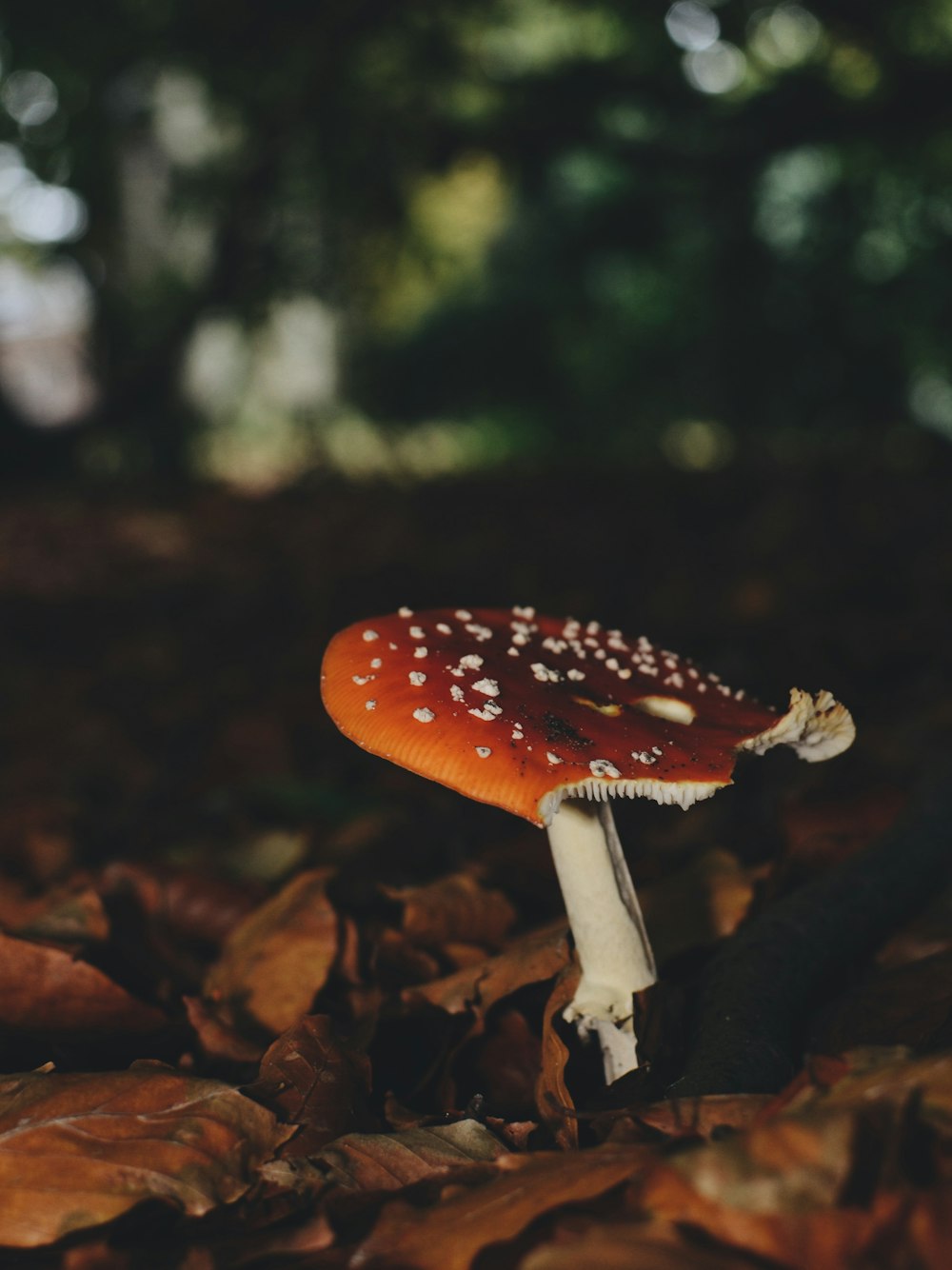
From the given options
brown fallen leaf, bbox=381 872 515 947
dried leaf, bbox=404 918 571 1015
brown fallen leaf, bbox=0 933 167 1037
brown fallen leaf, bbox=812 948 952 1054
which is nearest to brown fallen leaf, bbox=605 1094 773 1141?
brown fallen leaf, bbox=812 948 952 1054

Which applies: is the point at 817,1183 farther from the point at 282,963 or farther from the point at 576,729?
the point at 282,963

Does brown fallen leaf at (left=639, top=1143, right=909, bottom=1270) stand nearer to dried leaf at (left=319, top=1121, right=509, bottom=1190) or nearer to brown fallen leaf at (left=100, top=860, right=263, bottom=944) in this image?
dried leaf at (left=319, top=1121, right=509, bottom=1190)

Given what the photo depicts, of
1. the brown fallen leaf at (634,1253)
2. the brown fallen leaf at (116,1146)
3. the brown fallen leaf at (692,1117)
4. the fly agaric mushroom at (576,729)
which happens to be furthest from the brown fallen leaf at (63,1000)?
the brown fallen leaf at (634,1253)

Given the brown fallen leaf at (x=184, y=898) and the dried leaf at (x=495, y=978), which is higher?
the dried leaf at (x=495, y=978)

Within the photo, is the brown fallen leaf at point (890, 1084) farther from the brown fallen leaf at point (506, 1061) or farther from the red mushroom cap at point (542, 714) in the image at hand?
the brown fallen leaf at point (506, 1061)

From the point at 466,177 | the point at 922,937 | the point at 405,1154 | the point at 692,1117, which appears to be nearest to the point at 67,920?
the point at 405,1154

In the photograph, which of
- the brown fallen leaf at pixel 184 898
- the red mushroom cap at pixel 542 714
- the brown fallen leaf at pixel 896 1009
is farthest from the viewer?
the brown fallen leaf at pixel 184 898
